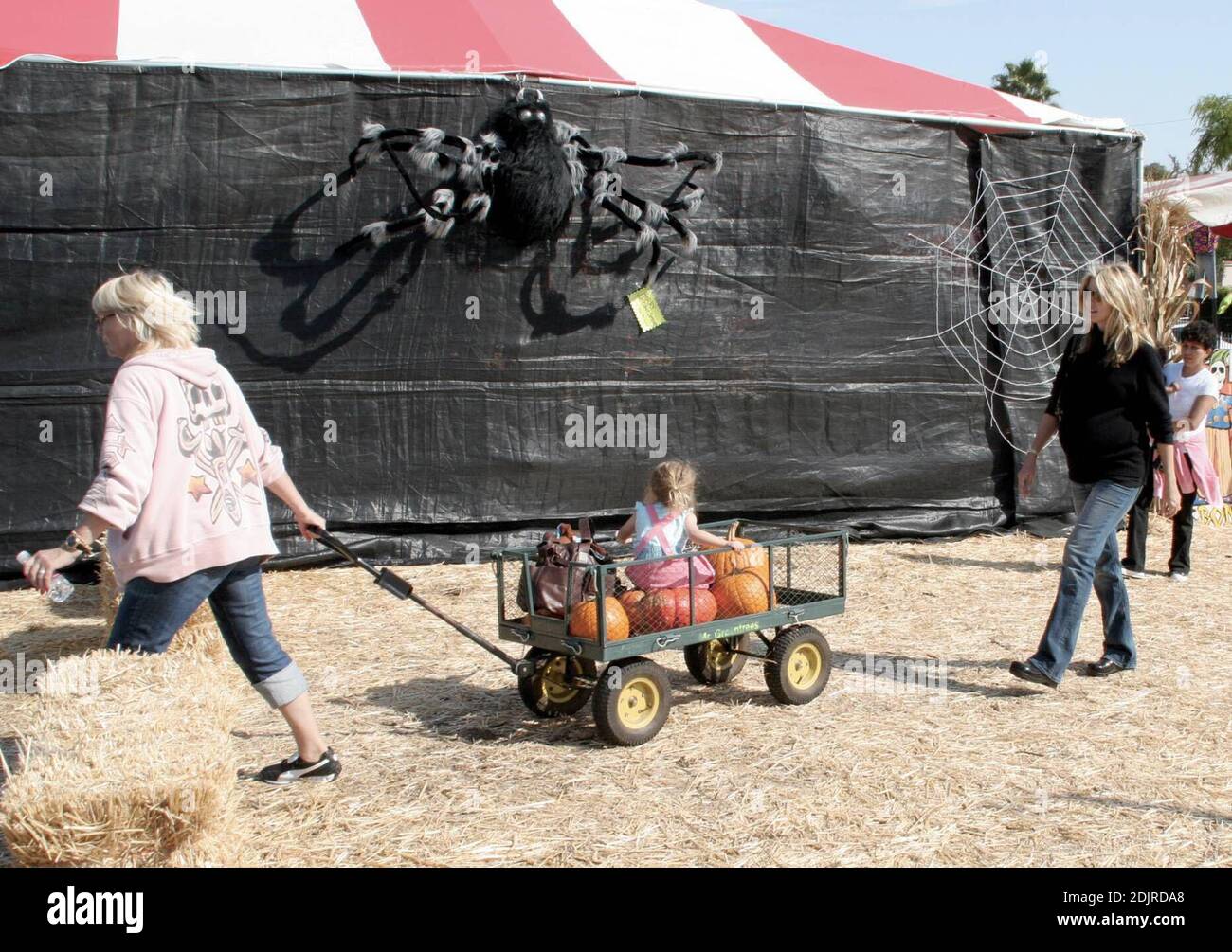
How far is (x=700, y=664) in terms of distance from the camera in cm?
524

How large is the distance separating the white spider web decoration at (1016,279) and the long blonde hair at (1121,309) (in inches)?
148

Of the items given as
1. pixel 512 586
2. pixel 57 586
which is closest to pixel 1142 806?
pixel 512 586

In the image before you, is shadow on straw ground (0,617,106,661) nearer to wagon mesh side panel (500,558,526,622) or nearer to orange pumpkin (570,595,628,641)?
wagon mesh side panel (500,558,526,622)

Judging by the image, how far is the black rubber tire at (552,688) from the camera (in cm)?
471

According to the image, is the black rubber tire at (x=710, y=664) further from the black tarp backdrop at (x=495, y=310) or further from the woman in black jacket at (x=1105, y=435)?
the black tarp backdrop at (x=495, y=310)

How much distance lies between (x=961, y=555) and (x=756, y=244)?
2.63 meters

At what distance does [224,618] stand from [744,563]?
6.82 ft

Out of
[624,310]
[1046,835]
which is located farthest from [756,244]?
[1046,835]

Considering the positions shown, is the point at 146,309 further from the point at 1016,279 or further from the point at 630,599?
the point at 1016,279

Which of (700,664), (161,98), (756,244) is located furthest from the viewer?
(756,244)

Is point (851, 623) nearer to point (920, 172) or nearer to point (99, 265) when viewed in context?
point (920, 172)

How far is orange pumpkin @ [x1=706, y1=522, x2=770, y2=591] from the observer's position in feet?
16.0

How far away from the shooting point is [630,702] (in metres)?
4.54

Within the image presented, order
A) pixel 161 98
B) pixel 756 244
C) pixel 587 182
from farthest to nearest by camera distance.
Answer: pixel 756 244, pixel 587 182, pixel 161 98
